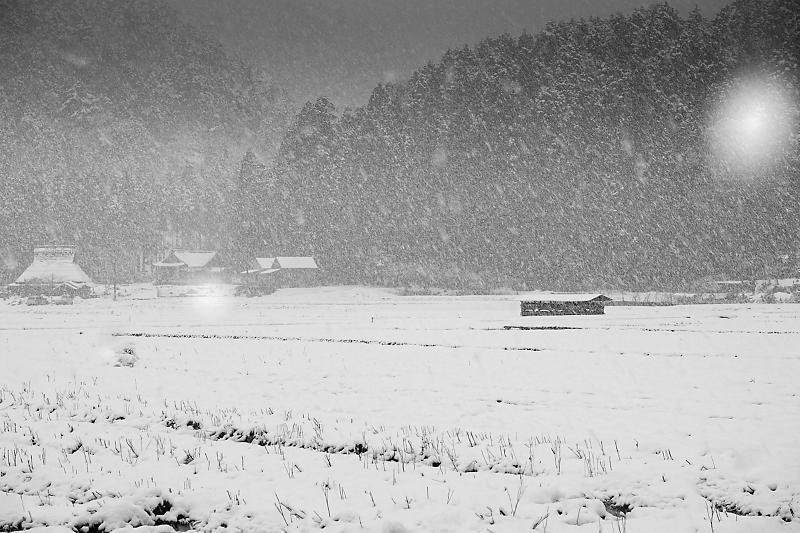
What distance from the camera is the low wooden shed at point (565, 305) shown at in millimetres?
40656

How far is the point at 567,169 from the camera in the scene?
232 feet

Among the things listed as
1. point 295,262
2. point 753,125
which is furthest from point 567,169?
point 295,262

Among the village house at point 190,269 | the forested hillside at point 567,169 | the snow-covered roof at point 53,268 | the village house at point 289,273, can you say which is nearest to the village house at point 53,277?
the snow-covered roof at point 53,268

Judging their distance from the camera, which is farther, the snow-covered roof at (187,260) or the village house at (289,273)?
the snow-covered roof at (187,260)

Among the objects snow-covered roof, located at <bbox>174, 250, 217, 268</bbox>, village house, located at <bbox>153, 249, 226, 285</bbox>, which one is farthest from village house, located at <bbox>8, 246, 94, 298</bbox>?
snow-covered roof, located at <bbox>174, 250, 217, 268</bbox>

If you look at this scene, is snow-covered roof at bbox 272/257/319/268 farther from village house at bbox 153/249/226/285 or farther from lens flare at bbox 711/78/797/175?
lens flare at bbox 711/78/797/175

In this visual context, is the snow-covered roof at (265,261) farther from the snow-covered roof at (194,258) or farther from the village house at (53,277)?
the village house at (53,277)

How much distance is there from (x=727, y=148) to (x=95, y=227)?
90.9 m

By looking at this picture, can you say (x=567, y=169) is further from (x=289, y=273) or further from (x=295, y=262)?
(x=289, y=273)

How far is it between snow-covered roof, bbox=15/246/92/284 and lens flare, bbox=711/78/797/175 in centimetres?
7695

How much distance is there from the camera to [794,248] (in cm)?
5728

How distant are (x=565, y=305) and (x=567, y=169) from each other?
108 feet

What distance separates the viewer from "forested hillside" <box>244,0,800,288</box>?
204ft

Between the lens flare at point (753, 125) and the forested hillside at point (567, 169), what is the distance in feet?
0.72
